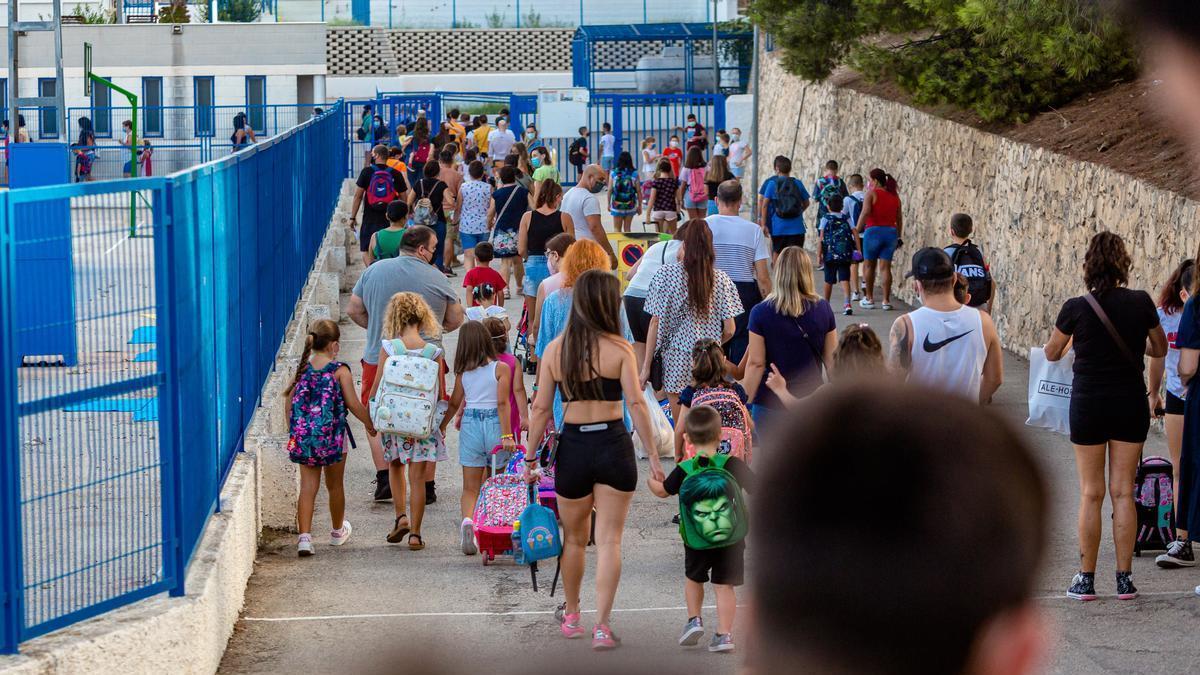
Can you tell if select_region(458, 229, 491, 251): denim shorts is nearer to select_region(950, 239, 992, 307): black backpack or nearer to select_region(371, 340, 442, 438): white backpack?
select_region(950, 239, 992, 307): black backpack

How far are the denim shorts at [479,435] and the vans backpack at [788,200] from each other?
9045 millimetres

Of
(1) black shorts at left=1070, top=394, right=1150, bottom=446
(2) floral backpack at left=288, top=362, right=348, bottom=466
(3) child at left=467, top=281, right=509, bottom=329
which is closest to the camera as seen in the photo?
(1) black shorts at left=1070, top=394, right=1150, bottom=446

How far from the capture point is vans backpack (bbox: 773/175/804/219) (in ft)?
56.3

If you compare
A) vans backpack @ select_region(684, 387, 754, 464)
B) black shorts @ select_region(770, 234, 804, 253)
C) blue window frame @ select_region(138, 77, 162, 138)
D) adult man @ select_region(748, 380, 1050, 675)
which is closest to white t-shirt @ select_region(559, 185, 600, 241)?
black shorts @ select_region(770, 234, 804, 253)

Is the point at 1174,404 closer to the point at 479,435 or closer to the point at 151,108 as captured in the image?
the point at 479,435

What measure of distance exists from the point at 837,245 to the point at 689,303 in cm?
791

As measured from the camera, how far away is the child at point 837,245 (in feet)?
56.0

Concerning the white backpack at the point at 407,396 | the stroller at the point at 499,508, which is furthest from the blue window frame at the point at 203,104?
the stroller at the point at 499,508

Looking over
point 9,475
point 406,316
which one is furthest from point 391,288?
point 9,475

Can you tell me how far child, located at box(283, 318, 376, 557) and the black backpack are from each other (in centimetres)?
524

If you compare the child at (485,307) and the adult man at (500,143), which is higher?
the adult man at (500,143)

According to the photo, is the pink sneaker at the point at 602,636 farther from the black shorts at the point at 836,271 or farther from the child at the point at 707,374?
the black shorts at the point at 836,271

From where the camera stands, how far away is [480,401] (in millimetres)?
8703

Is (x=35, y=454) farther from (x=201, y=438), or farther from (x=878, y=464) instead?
(x=878, y=464)
